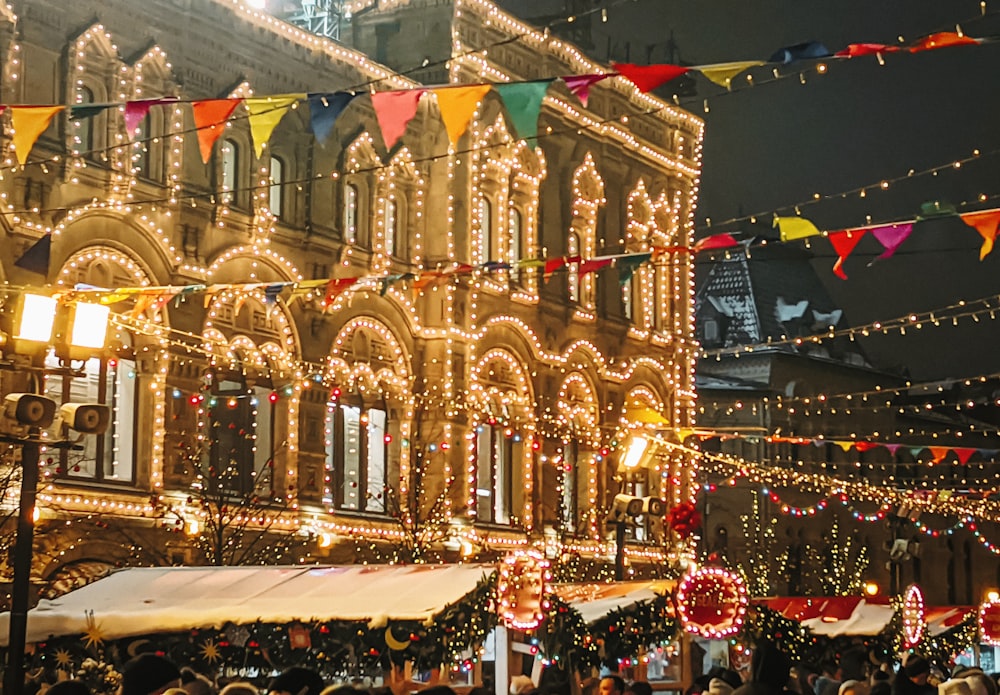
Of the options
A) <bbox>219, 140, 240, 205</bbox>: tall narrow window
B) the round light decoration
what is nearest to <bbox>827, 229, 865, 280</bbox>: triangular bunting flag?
the round light decoration

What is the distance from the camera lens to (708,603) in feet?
68.4

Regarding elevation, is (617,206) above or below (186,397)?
above

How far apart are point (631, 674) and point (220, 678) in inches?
337

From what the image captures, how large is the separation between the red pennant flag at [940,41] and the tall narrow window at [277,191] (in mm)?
19733

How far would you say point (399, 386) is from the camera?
113 feet

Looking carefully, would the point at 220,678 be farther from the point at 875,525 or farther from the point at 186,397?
the point at 875,525

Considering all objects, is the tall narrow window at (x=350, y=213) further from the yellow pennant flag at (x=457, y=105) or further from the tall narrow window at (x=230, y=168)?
the yellow pennant flag at (x=457, y=105)

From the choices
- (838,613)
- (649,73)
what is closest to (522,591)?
(649,73)

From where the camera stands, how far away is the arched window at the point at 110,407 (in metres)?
28.0

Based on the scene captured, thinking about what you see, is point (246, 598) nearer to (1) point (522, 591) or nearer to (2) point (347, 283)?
(1) point (522, 591)

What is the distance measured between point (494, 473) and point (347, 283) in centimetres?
1633

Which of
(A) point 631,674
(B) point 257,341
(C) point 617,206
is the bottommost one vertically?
(A) point 631,674

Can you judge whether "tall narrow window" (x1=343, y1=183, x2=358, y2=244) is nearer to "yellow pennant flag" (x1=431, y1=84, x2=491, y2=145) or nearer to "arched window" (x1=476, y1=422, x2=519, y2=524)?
"arched window" (x1=476, y1=422, x2=519, y2=524)

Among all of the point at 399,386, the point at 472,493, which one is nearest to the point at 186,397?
the point at 399,386
